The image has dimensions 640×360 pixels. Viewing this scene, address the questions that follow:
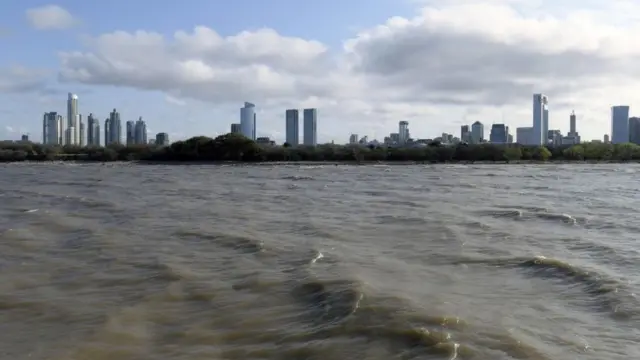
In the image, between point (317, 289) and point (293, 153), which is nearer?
point (317, 289)

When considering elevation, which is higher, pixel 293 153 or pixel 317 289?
pixel 293 153

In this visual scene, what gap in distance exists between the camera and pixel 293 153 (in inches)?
4779

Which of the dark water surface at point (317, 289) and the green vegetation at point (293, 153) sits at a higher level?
the green vegetation at point (293, 153)

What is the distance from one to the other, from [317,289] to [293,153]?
11170 centimetres

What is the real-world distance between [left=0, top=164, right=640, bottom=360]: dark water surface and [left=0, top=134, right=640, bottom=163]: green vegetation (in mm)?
95067

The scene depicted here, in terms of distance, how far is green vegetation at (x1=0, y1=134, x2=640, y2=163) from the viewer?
115 metres

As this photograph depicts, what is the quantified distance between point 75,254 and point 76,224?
5.84 m

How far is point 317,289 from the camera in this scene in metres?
9.98

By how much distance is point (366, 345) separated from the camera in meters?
7.33

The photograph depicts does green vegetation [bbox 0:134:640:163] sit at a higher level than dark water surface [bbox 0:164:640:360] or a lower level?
higher

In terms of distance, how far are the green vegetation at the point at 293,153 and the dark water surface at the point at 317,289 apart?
3743 inches

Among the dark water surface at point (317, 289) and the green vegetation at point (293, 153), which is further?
the green vegetation at point (293, 153)

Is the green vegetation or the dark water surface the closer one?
the dark water surface

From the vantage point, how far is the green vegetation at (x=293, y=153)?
114750 mm
